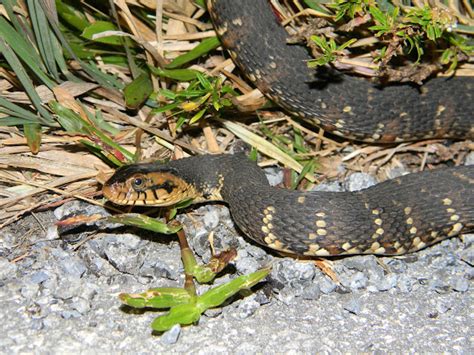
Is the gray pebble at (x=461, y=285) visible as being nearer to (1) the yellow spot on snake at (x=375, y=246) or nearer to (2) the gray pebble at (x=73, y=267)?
(1) the yellow spot on snake at (x=375, y=246)

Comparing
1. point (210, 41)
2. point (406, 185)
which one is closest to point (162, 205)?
point (210, 41)

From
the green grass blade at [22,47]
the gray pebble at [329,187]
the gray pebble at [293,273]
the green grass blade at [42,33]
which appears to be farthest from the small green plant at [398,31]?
the green grass blade at [22,47]

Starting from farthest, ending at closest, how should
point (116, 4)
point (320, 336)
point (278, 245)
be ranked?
point (116, 4) < point (278, 245) < point (320, 336)

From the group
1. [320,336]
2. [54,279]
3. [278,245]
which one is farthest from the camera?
[278,245]

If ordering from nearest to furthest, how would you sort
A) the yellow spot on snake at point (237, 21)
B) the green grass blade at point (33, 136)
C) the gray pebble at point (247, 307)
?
1. the gray pebble at point (247, 307)
2. the green grass blade at point (33, 136)
3. the yellow spot on snake at point (237, 21)

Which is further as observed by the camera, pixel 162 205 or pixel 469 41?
pixel 469 41

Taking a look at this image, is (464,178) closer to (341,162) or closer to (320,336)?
(341,162)

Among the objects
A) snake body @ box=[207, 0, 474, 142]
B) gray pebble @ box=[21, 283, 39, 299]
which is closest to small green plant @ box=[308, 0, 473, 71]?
snake body @ box=[207, 0, 474, 142]
